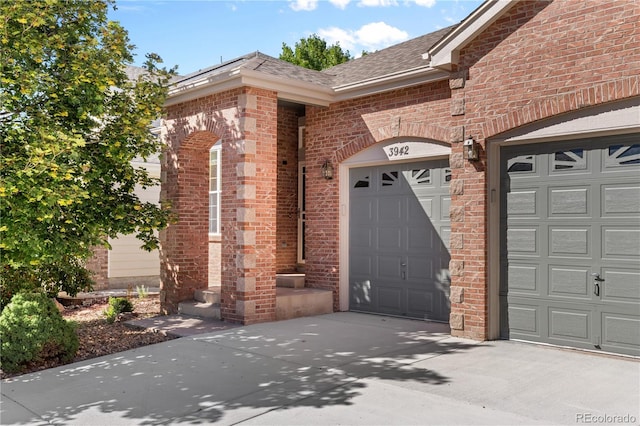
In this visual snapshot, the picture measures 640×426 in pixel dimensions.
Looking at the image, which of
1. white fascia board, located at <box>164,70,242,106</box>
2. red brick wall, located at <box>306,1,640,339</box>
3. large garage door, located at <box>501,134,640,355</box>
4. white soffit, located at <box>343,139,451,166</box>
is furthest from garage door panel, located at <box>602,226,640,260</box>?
white fascia board, located at <box>164,70,242,106</box>

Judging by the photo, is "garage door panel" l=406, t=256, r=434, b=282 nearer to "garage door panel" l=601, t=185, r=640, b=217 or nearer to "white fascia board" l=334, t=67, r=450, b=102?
"white fascia board" l=334, t=67, r=450, b=102

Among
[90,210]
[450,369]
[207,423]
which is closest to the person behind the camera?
[207,423]

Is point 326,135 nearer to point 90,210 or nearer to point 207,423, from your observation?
point 90,210

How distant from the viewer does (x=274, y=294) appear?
9867 mm

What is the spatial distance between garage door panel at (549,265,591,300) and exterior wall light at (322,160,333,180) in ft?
15.6

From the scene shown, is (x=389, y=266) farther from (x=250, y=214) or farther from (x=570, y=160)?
(x=570, y=160)

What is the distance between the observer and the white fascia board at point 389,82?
9.15 meters

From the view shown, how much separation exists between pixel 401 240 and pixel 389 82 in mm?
2872

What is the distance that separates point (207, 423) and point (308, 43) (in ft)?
113

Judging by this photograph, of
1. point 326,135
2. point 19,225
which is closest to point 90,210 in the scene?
point 19,225

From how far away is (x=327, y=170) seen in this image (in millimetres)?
10992

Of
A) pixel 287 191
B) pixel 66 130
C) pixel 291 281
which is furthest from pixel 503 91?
pixel 66 130

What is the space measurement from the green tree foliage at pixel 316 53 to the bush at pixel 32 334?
30835 millimetres

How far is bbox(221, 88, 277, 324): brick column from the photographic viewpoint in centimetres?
955
